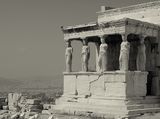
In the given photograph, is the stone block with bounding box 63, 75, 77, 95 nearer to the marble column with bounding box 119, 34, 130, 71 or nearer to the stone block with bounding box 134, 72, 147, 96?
the marble column with bounding box 119, 34, 130, 71

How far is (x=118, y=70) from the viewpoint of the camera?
21328 mm

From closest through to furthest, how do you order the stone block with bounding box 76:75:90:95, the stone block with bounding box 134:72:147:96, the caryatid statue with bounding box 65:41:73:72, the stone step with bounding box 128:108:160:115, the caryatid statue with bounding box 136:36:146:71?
the stone step with bounding box 128:108:160:115 < the stone block with bounding box 134:72:147:96 < the caryatid statue with bounding box 136:36:146:71 < the stone block with bounding box 76:75:90:95 < the caryatid statue with bounding box 65:41:73:72

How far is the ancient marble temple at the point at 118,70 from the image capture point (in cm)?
2050

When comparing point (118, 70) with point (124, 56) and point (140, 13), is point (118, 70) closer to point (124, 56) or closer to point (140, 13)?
point (124, 56)

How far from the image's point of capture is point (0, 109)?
28156 mm

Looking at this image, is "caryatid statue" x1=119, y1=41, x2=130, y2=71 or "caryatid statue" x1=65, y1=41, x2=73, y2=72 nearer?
"caryatid statue" x1=119, y1=41, x2=130, y2=71

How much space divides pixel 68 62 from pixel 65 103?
2.12 m

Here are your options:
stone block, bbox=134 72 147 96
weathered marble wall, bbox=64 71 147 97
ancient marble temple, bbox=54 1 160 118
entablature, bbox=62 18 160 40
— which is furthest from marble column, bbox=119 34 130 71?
stone block, bbox=134 72 147 96

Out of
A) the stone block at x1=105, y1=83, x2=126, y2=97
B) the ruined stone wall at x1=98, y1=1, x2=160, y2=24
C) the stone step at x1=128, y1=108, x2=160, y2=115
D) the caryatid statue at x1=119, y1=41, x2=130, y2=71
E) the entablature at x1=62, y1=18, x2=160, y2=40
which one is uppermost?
the ruined stone wall at x1=98, y1=1, x2=160, y2=24

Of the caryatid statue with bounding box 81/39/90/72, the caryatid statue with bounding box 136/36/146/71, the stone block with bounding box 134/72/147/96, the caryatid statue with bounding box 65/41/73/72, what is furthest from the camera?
the caryatid statue with bounding box 65/41/73/72

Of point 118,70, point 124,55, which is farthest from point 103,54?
point 124,55

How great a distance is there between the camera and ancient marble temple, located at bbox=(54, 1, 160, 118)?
20500mm

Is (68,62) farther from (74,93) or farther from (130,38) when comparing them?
(130,38)

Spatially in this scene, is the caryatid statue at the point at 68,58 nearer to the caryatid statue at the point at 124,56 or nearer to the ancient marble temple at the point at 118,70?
the ancient marble temple at the point at 118,70
